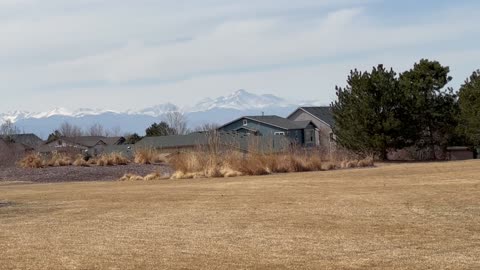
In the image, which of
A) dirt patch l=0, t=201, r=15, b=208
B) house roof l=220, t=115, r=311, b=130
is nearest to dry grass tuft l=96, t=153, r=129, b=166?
dirt patch l=0, t=201, r=15, b=208

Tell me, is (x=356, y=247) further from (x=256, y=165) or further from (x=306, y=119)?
(x=306, y=119)

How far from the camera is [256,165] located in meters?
29.3

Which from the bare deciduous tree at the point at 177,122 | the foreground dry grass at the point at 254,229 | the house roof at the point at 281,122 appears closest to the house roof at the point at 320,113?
the house roof at the point at 281,122

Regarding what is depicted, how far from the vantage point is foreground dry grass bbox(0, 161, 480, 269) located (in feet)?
31.0

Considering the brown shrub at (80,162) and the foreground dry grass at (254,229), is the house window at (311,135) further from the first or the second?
the foreground dry grass at (254,229)

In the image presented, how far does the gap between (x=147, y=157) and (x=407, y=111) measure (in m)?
15.4

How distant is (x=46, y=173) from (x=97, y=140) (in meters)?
75.6

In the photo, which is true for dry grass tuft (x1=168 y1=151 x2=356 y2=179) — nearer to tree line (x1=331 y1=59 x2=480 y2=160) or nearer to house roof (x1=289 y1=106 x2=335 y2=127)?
tree line (x1=331 y1=59 x2=480 y2=160)

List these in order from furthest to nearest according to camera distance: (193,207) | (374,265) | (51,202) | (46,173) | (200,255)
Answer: (46,173) → (51,202) → (193,207) → (200,255) → (374,265)

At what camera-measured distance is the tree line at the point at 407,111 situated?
41375 mm

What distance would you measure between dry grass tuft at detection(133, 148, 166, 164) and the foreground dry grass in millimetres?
22061

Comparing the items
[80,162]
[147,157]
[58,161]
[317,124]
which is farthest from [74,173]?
[317,124]

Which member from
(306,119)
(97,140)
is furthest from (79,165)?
(97,140)

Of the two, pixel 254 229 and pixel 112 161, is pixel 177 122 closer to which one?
pixel 112 161
